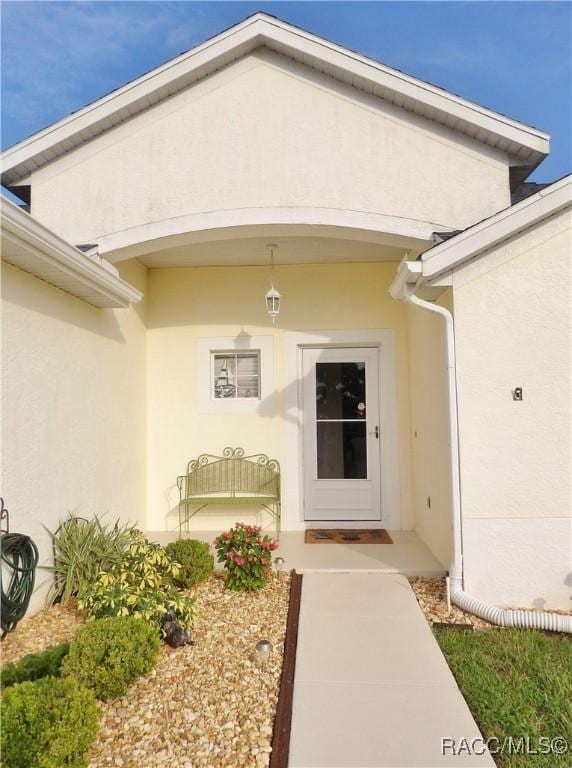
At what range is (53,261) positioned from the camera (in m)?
4.21

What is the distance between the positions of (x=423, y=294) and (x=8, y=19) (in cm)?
480

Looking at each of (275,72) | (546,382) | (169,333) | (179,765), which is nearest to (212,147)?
(275,72)

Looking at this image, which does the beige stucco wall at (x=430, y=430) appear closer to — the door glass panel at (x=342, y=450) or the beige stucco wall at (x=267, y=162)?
the door glass panel at (x=342, y=450)

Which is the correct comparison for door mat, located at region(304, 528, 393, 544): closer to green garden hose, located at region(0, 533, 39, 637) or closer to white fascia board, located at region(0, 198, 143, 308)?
green garden hose, located at region(0, 533, 39, 637)

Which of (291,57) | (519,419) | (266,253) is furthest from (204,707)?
(291,57)

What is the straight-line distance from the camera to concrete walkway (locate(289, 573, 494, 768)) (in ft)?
8.60

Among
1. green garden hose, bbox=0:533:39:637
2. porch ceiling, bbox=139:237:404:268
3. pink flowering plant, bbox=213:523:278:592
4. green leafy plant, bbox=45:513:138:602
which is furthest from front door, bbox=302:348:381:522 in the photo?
green garden hose, bbox=0:533:39:637

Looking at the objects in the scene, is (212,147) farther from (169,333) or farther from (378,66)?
(169,333)

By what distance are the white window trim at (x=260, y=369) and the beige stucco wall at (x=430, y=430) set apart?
212 cm

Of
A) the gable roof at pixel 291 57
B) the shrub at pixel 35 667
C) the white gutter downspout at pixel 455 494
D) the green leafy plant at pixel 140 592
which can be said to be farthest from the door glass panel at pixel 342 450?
the shrub at pixel 35 667

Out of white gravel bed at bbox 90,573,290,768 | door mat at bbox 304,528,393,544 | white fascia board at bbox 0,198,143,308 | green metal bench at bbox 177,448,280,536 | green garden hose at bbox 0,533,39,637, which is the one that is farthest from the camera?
green metal bench at bbox 177,448,280,536

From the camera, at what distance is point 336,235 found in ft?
18.6

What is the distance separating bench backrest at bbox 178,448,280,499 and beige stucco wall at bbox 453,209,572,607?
3252 mm

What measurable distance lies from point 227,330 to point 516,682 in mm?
5644
